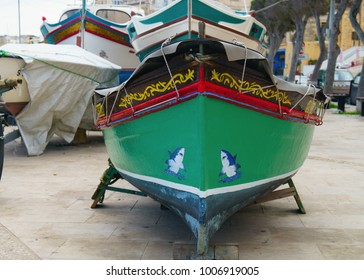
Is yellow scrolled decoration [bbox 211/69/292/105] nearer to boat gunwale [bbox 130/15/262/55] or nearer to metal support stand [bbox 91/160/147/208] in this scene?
metal support stand [bbox 91/160/147/208]

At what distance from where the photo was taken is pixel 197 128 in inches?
168

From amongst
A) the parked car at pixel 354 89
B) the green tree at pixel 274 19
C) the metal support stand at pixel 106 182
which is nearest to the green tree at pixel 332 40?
the parked car at pixel 354 89

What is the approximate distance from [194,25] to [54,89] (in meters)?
3.29

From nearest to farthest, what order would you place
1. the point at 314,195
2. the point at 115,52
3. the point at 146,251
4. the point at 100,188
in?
the point at 146,251 < the point at 100,188 < the point at 314,195 < the point at 115,52

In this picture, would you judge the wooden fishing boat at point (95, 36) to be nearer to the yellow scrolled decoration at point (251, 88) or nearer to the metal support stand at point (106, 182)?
the metal support stand at point (106, 182)

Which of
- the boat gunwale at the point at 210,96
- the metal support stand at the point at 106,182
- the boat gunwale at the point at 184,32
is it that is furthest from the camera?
the boat gunwale at the point at 184,32

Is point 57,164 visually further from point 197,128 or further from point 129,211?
point 197,128

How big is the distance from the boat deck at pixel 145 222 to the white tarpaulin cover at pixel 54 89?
148 cm

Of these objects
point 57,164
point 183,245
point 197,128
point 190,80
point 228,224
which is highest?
point 190,80

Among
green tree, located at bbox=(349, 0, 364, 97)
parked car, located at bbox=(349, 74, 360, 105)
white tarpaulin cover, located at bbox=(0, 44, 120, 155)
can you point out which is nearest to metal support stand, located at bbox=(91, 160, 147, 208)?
white tarpaulin cover, located at bbox=(0, 44, 120, 155)

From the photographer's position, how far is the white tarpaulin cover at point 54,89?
10.3 metres

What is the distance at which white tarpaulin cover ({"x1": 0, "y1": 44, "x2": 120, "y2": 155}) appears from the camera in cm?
1032

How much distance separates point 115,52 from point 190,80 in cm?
1167

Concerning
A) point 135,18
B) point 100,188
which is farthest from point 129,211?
point 135,18
